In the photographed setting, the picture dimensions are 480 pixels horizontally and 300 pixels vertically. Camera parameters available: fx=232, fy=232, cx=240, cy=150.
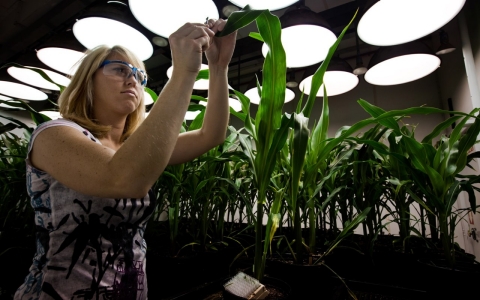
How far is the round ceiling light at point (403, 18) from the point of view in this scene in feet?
2.62

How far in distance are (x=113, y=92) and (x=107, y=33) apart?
32.3 inches

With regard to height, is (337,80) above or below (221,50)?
above

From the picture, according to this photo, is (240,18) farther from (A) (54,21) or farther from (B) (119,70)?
(A) (54,21)

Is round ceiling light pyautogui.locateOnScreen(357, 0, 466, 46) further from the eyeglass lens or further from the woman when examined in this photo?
the eyeglass lens

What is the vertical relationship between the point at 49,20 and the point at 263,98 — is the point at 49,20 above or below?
above

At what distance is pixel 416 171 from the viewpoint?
1.97 feet

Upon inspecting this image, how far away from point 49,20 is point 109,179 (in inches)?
125

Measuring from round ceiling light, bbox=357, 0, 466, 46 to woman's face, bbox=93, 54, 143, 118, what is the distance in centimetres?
85

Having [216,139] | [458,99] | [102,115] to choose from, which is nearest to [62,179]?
[102,115]

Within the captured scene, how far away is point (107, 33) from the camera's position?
1112 millimetres

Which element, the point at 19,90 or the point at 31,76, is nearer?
the point at 31,76

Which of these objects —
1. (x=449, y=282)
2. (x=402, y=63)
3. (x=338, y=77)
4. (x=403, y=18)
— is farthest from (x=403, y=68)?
(x=449, y=282)

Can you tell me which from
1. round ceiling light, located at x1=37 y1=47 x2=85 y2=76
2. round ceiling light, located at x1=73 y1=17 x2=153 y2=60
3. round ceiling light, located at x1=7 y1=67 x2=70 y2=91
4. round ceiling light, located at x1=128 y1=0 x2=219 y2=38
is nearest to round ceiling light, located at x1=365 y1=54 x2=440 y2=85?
round ceiling light, located at x1=128 y1=0 x2=219 y2=38

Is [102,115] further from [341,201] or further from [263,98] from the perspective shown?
[341,201]
